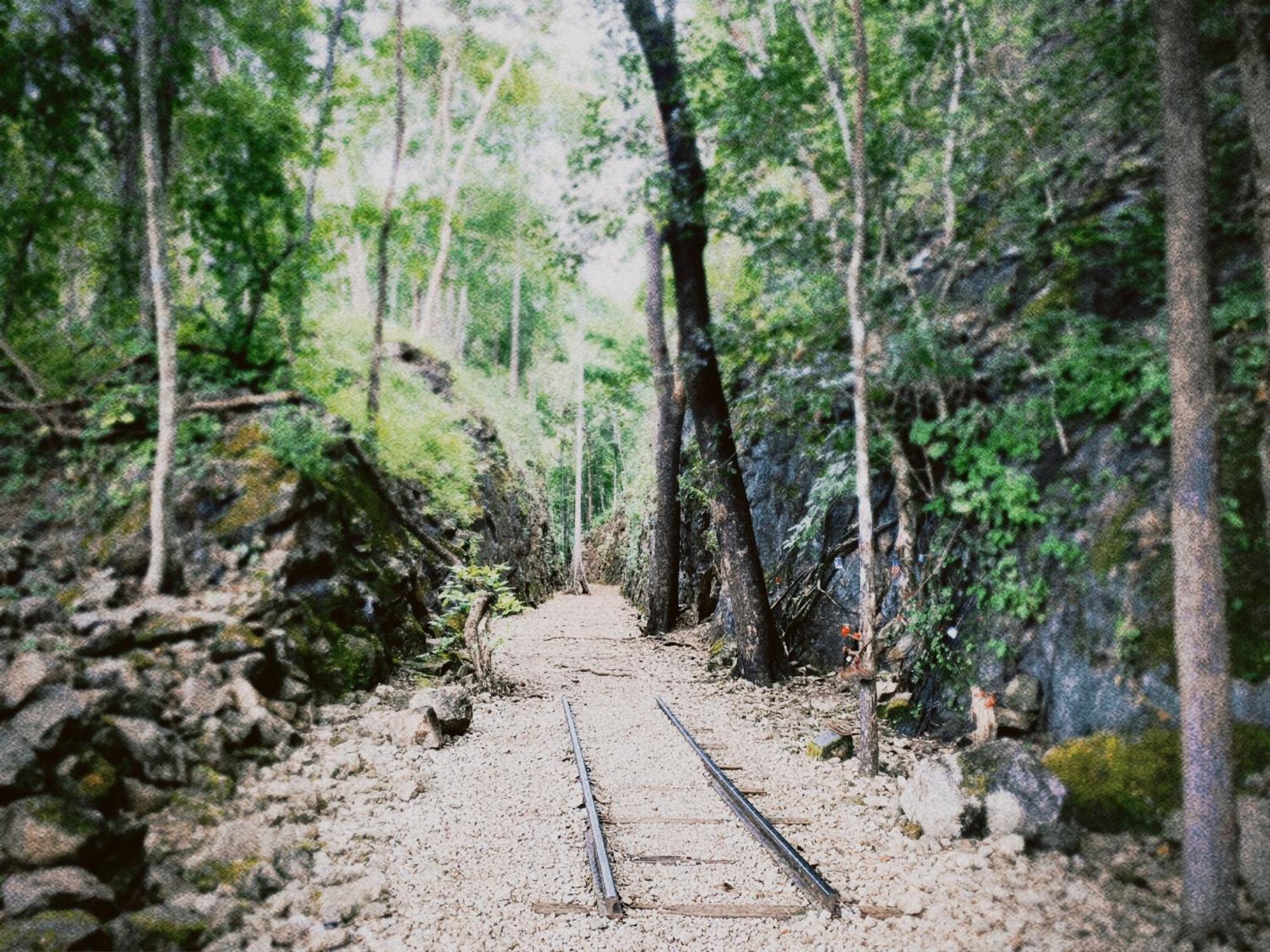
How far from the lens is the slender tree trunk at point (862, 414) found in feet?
20.0

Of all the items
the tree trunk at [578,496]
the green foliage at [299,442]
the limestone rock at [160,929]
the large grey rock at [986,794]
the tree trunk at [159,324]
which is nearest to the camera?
the limestone rock at [160,929]

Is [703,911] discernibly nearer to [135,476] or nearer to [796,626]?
[796,626]

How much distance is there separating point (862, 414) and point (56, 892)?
6.31m

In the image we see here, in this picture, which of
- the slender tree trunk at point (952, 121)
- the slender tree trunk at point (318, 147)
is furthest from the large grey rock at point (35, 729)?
the slender tree trunk at point (952, 121)

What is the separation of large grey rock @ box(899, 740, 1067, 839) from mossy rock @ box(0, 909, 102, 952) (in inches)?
192

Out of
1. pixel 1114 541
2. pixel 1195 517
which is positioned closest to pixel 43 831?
pixel 1195 517

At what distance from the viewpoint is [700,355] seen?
973cm

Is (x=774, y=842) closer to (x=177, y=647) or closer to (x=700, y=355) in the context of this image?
(x=177, y=647)

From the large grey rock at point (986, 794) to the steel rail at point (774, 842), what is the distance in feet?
3.66

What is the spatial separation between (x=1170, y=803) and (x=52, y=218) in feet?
39.4

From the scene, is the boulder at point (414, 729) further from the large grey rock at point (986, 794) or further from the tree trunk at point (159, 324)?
the large grey rock at point (986, 794)

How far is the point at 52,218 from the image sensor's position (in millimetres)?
8125

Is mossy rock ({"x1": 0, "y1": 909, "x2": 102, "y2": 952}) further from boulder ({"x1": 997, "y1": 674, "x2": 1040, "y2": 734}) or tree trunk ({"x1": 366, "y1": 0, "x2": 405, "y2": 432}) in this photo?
tree trunk ({"x1": 366, "y1": 0, "x2": 405, "y2": 432})

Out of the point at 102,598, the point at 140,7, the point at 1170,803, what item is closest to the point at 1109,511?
the point at 1170,803
